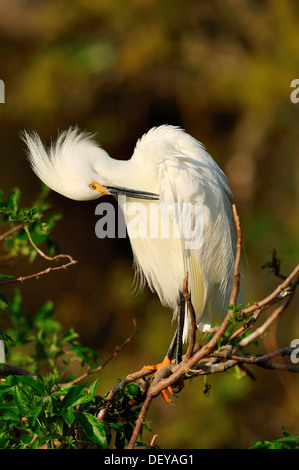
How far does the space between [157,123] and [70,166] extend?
108 inches

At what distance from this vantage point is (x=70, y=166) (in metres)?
2.08

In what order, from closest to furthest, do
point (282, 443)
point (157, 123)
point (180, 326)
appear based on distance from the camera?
point (282, 443) → point (180, 326) → point (157, 123)

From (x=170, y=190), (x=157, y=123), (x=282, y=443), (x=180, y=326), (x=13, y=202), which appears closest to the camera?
(x=282, y=443)

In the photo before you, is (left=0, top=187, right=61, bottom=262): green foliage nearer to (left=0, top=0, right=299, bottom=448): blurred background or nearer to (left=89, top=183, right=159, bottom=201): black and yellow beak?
(left=89, top=183, right=159, bottom=201): black and yellow beak

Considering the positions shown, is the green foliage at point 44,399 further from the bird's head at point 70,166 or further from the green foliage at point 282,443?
the green foliage at point 282,443

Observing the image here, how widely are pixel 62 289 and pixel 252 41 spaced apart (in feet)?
7.77

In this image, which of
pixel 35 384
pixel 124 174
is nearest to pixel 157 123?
pixel 124 174

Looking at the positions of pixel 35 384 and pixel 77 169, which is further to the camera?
pixel 77 169

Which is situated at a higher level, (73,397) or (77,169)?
(77,169)

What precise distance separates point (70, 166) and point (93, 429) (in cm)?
99

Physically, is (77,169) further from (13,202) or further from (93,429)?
(93,429)

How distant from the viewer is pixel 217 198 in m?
2.16

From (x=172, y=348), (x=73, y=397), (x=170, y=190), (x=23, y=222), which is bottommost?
(x=172, y=348)
